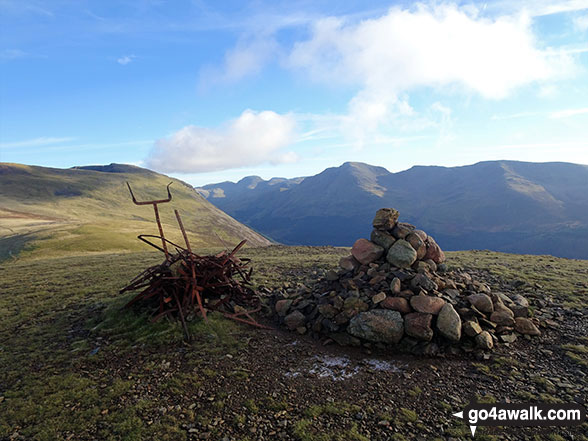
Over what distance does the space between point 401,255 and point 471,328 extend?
11.7 ft

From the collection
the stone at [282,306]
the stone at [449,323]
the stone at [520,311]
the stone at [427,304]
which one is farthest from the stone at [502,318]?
the stone at [282,306]

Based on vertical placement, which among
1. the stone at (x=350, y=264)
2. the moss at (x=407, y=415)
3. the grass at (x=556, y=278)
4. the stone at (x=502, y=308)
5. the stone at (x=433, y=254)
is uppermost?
the stone at (x=433, y=254)

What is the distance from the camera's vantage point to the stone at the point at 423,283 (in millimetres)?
10852

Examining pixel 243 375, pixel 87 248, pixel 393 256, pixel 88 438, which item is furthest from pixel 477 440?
pixel 87 248

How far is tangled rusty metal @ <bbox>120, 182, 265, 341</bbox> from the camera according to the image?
11.5 meters

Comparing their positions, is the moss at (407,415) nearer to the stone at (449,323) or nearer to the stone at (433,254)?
the stone at (449,323)

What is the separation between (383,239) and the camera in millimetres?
13328

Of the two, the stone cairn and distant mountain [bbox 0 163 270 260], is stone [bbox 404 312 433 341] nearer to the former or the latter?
the stone cairn

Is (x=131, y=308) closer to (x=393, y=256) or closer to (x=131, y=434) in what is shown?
(x=131, y=434)

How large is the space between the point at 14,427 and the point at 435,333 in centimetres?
1120

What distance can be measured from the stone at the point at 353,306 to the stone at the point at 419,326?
1448 millimetres

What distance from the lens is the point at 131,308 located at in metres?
12.3

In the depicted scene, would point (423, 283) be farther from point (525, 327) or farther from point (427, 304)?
point (525, 327)

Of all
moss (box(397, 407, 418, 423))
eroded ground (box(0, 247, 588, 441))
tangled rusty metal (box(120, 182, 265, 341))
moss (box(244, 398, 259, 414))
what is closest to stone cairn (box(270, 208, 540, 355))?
eroded ground (box(0, 247, 588, 441))
